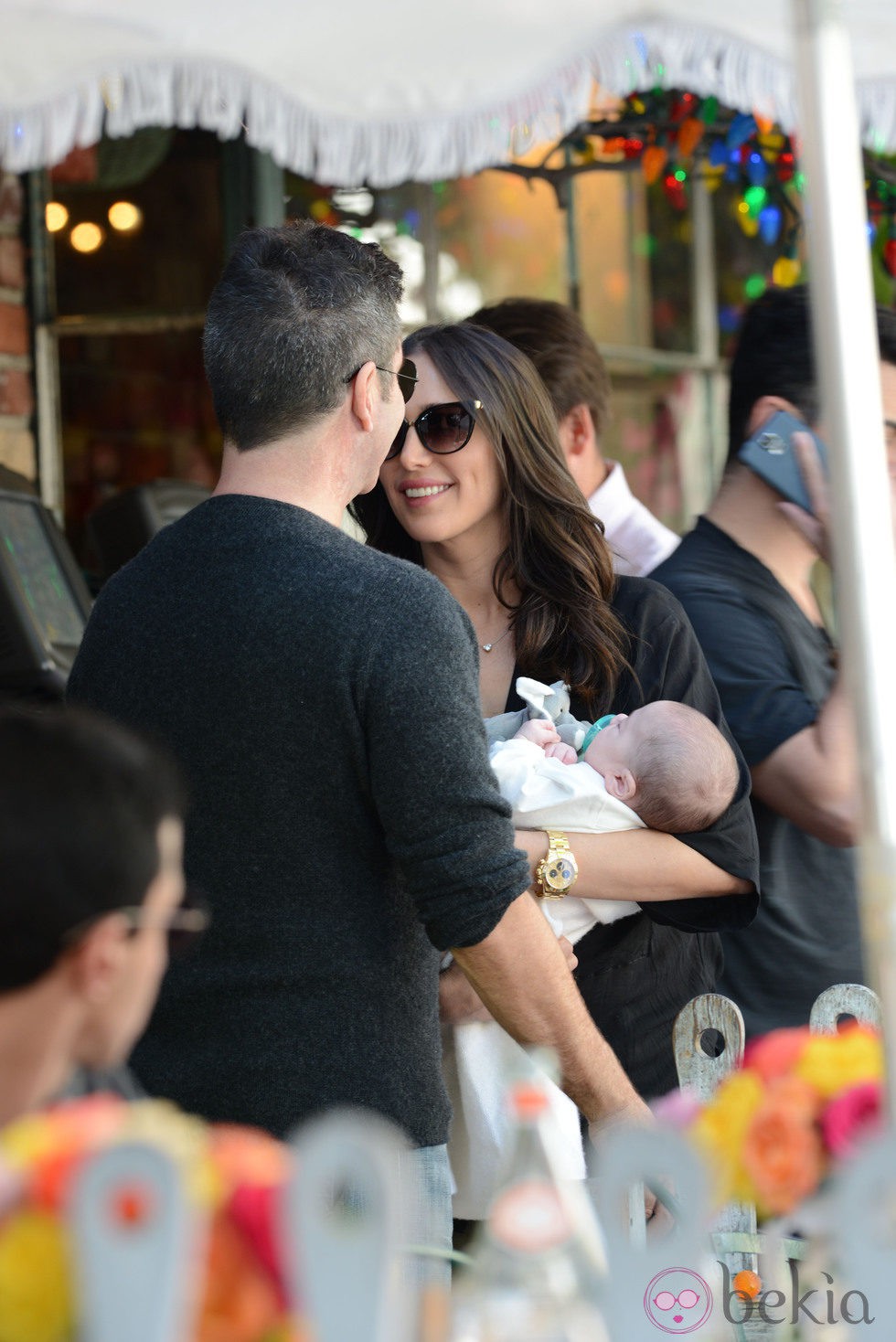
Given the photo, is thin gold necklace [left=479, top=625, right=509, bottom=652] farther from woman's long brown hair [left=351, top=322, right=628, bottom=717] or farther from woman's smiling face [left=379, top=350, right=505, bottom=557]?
woman's smiling face [left=379, top=350, right=505, bottom=557]

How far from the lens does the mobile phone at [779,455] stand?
2410mm

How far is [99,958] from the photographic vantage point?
966 millimetres

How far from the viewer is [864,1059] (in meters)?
1.00

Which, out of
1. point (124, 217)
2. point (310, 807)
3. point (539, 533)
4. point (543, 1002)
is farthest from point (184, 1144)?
point (124, 217)

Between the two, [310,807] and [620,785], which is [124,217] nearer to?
[620,785]

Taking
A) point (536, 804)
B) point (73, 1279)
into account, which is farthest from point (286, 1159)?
point (536, 804)

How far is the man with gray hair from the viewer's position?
1657mm

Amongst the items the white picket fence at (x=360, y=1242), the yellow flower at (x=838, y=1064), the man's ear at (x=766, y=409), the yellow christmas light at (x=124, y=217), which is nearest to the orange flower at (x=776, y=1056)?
the yellow flower at (x=838, y=1064)

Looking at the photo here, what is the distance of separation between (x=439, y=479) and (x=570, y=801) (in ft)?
1.88

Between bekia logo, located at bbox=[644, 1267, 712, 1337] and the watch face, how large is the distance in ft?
3.04

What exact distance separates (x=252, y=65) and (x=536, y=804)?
1.42m

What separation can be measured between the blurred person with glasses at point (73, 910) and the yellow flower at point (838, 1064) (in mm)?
396

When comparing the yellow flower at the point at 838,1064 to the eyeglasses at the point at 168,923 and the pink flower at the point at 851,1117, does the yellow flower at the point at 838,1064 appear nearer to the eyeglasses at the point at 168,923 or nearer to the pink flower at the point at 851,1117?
the pink flower at the point at 851,1117

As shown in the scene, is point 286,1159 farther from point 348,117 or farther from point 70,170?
point 70,170
